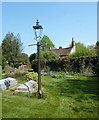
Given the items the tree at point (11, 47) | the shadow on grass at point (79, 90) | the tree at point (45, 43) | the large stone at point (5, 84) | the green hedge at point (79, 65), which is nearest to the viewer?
the shadow on grass at point (79, 90)

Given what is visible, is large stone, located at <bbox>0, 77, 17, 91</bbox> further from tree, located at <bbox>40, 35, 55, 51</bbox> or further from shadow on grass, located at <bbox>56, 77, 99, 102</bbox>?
tree, located at <bbox>40, 35, 55, 51</bbox>

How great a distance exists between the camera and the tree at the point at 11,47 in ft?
81.5

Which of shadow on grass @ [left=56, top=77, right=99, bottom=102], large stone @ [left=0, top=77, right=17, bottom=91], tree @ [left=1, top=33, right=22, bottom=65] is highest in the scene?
tree @ [left=1, top=33, right=22, bottom=65]

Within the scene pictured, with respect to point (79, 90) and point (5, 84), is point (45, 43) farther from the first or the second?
point (79, 90)

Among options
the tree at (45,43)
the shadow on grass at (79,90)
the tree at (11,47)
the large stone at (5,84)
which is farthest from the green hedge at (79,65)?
the tree at (45,43)

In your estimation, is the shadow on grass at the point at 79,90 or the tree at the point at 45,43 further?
the tree at the point at 45,43

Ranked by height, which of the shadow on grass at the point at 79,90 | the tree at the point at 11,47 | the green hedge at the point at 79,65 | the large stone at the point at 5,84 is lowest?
the shadow on grass at the point at 79,90

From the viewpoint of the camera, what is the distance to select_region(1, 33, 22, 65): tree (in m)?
24.9

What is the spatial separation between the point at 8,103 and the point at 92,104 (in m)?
3.21

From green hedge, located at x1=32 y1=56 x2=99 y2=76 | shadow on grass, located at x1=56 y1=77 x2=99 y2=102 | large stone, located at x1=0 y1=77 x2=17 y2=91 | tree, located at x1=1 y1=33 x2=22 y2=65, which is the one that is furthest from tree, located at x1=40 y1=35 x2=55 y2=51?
large stone, located at x1=0 y1=77 x2=17 y2=91

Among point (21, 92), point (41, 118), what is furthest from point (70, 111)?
point (21, 92)

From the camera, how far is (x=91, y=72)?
45.7 feet

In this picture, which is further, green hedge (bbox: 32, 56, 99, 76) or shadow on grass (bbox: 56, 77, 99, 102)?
Result: green hedge (bbox: 32, 56, 99, 76)

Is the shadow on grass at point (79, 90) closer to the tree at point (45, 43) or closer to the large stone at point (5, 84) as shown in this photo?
the large stone at point (5, 84)
